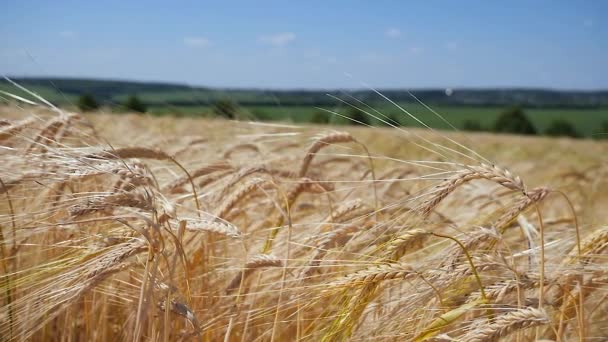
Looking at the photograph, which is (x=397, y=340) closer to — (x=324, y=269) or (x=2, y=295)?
(x=324, y=269)

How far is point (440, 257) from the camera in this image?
58.6 inches

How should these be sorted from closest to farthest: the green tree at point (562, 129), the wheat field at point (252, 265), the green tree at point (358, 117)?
the wheat field at point (252, 265)
the green tree at point (358, 117)
the green tree at point (562, 129)

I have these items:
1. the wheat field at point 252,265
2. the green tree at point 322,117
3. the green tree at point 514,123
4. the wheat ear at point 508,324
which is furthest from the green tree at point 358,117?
the green tree at point 514,123

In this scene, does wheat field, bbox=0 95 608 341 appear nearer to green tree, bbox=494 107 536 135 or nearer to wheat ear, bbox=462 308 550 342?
wheat ear, bbox=462 308 550 342

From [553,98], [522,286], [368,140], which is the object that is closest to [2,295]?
[522,286]

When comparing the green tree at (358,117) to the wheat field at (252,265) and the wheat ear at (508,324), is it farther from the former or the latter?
the wheat ear at (508,324)

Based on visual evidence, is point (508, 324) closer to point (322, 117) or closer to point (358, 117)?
point (358, 117)

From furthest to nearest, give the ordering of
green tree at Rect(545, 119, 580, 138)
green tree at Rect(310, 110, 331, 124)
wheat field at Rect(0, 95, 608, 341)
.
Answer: green tree at Rect(545, 119, 580, 138) < green tree at Rect(310, 110, 331, 124) < wheat field at Rect(0, 95, 608, 341)

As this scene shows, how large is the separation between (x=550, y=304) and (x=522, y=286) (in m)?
0.16

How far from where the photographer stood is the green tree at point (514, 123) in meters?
34.0

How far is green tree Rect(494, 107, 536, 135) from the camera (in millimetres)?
34000

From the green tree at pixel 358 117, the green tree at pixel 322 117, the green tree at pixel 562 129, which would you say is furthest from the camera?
the green tree at pixel 562 129

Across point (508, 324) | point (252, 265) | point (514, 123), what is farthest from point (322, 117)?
point (514, 123)

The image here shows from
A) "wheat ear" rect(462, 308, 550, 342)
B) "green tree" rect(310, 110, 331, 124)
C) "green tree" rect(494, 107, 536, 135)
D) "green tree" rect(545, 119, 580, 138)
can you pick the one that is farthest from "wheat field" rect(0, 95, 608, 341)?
"green tree" rect(494, 107, 536, 135)
